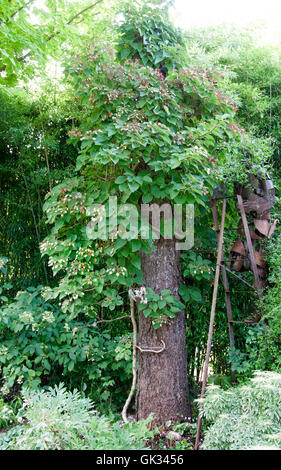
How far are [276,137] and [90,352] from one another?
7.48ft

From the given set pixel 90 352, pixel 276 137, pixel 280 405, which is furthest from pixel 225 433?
pixel 276 137

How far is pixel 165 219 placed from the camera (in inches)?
98.0

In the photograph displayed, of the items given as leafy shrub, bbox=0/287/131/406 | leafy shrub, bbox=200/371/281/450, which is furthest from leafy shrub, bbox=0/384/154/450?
leafy shrub, bbox=0/287/131/406

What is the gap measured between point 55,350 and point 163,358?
843mm

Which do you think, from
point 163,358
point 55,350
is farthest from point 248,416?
point 55,350

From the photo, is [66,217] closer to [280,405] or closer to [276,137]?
[280,405]

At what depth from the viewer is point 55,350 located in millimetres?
2818

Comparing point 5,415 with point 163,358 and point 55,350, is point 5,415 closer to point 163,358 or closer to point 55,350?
point 55,350

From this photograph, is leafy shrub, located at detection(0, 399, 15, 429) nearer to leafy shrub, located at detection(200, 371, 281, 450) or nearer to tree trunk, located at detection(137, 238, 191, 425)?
tree trunk, located at detection(137, 238, 191, 425)

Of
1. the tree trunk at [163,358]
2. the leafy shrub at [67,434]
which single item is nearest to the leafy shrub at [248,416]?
the leafy shrub at [67,434]

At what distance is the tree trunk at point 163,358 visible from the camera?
98.6 inches

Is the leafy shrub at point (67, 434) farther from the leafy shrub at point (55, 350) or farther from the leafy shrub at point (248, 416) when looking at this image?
the leafy shrub at point (55, 350)

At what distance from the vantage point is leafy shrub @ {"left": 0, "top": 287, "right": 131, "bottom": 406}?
8.86 ft
